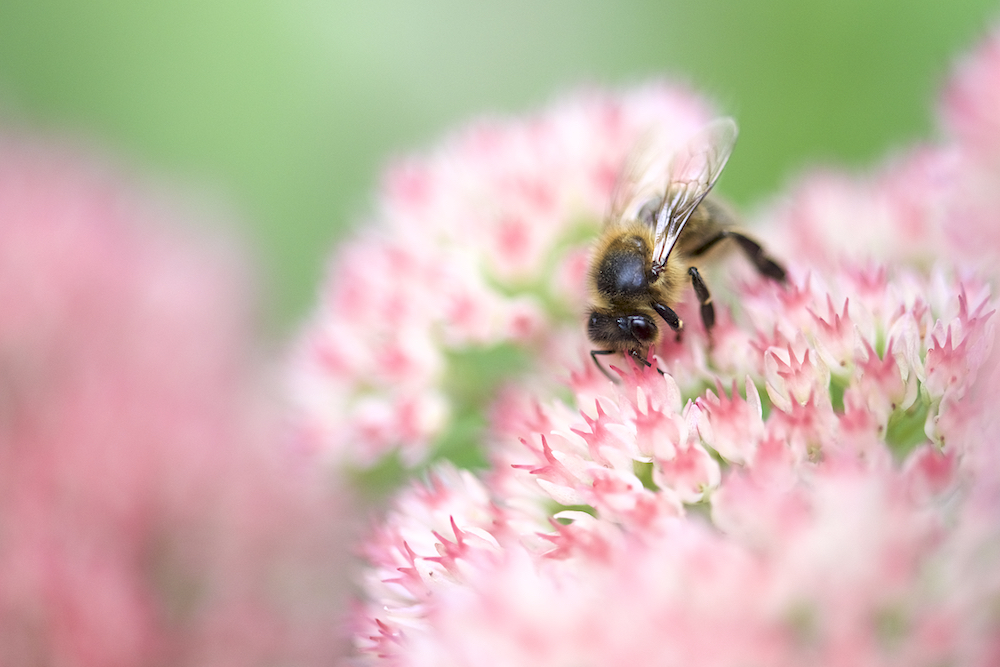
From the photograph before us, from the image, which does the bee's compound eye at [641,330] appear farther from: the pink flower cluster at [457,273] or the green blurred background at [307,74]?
the green blurred background at [307,74]

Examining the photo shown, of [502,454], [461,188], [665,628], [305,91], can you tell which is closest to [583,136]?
[461,188]

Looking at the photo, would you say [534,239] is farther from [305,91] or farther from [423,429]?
[305,91]

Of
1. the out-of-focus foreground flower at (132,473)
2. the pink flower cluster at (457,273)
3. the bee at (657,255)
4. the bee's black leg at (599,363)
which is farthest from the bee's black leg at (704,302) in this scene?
the out-of-focus foreground flower at (132,473)

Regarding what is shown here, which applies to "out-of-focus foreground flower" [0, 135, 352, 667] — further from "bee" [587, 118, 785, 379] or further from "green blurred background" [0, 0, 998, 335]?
"bee" [587, 118, 785, 379]

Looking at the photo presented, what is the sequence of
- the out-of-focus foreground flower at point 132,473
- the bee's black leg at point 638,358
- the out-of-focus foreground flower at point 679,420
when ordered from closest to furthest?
the out-of-focus foreground flower at point 679,420
the bee's black leg at point 638,358
the out-of-focus foreground flower at point 132,473

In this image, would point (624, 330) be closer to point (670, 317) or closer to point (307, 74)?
point (670, 317)

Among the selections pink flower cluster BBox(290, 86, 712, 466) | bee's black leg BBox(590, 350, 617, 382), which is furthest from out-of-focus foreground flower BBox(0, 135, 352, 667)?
bee's black leg BBox(590, 350, 617, 382)
